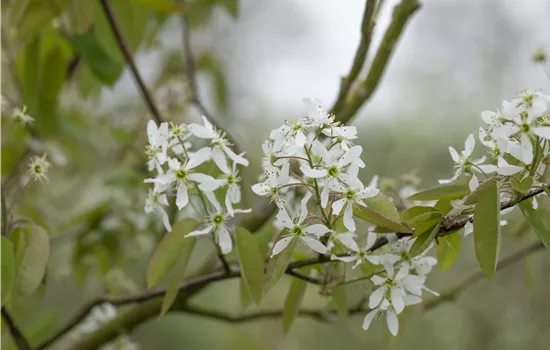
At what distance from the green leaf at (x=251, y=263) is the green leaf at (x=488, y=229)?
0.21 meters

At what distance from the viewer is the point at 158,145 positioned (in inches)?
25.6

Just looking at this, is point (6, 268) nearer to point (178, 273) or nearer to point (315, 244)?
point (178, 273)

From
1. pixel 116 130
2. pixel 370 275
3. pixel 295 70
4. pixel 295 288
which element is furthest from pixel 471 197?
pixel 295 70

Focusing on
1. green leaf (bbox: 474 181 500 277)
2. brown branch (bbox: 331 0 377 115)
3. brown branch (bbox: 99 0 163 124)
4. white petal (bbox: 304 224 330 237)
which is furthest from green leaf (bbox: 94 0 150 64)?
green leaf (bbox: 474 181 500 277)

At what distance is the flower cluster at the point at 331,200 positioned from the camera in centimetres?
59

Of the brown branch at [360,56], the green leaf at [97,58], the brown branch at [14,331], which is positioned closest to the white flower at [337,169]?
the brown branch at [360,56]

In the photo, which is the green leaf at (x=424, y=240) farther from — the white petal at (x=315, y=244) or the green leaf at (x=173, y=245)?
the green leaf at (x=173, y=245)

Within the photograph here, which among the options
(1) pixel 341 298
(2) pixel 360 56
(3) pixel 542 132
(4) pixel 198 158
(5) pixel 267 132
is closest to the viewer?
(3) pixel 542 132

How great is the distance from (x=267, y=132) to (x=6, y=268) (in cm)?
262

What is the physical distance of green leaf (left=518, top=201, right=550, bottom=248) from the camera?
564 millimetres

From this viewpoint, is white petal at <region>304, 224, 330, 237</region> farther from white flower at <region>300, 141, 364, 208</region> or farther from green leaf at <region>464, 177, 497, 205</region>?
green leaf at <region>464, 177, 497, 205</region>

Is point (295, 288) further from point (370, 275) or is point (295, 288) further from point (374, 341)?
point (374, 341)

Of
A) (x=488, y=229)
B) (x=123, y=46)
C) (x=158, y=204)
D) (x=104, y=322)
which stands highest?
(x=123, y=46)

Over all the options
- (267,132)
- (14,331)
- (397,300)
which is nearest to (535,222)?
(397,300)
